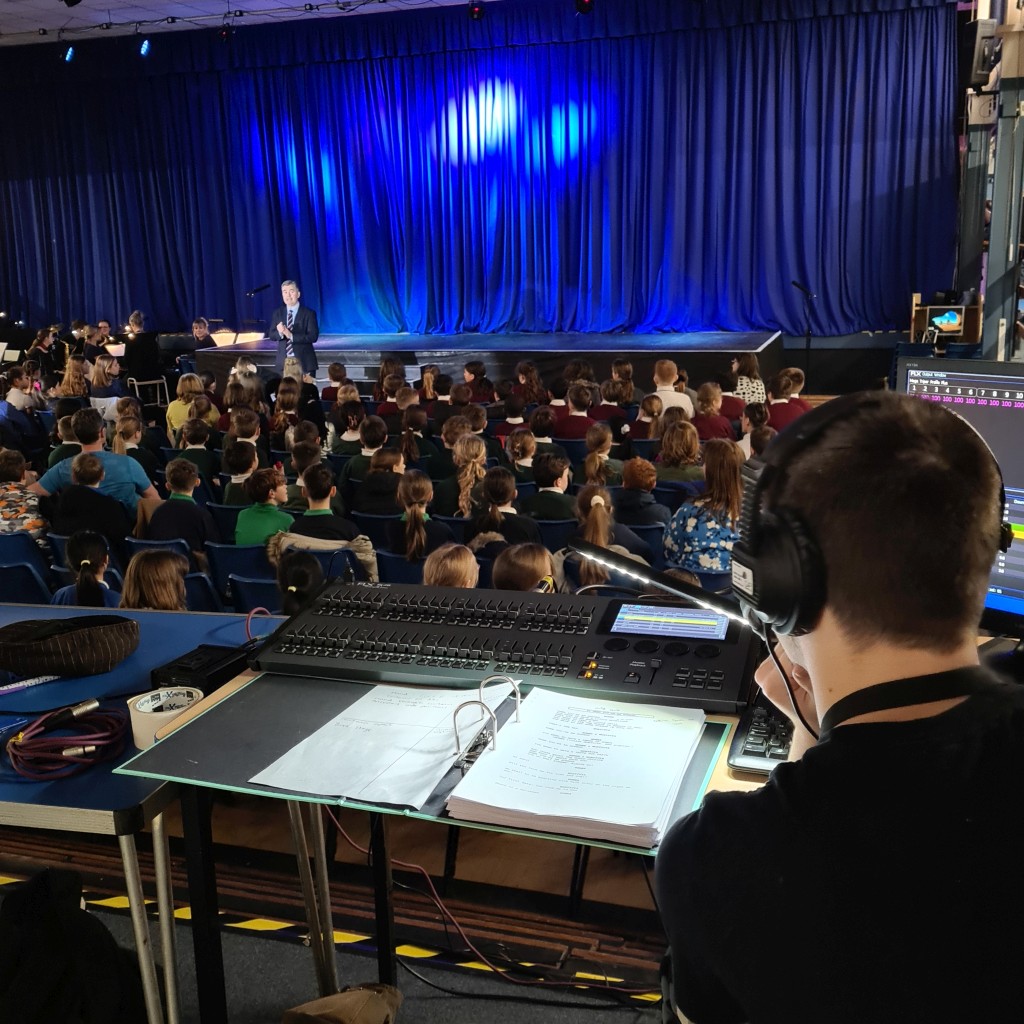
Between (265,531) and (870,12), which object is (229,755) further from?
(870,12)

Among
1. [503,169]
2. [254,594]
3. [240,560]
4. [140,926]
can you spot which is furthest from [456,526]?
[503,169]

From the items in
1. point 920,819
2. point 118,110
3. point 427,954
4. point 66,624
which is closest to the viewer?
point 920,819

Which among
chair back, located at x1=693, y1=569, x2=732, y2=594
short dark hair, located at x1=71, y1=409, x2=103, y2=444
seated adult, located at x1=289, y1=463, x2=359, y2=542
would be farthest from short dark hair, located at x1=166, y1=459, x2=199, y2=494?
chair back, located at x1=693, y1=569, x2=732, y2=594

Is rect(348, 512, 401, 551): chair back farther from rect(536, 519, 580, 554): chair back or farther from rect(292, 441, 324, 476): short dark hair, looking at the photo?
rect(536, 519, 580, 554): chair back

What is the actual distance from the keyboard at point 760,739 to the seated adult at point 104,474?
4.41m

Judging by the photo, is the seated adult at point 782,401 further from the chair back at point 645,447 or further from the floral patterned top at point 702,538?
the floral patterned top at point 702,538

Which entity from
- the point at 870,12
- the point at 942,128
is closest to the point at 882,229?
the point at 942,128

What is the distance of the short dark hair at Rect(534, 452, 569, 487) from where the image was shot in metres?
4.88

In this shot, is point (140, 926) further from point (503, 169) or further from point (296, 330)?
point (503, 169)

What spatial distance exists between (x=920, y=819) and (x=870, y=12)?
1282cm

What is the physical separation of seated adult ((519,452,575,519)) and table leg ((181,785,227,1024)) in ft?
9.59

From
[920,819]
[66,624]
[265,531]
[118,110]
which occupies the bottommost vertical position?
[265,531]

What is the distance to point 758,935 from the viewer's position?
96cm

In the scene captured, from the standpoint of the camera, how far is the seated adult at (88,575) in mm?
3561
